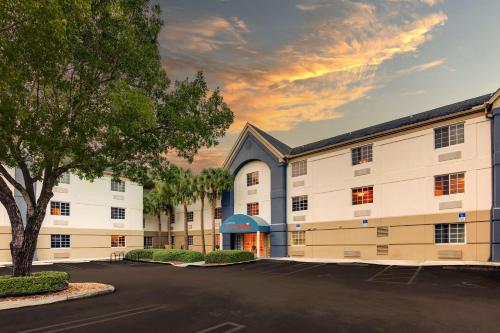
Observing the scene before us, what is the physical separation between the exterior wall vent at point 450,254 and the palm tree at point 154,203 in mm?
30904

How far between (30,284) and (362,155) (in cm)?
2400

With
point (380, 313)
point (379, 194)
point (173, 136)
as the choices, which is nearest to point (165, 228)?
point (379, 194)

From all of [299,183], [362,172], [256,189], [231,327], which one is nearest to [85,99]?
[231,327]

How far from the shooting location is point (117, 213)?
40.0 metres

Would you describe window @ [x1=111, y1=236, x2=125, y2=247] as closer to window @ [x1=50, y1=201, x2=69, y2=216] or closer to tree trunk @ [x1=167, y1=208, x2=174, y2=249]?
tree trunk @ [x1=167, y1=208, x2=174, y2=249]

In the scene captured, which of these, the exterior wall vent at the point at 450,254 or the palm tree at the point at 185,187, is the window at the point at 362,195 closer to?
the exterior wall vent at the point at 450,254

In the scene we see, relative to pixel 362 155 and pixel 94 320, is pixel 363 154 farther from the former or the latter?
pixel 94 320

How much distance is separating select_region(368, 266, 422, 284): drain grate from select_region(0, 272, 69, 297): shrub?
562 inches

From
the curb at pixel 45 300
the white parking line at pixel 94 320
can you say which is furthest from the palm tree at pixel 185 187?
the white parking line at pixel 94 320

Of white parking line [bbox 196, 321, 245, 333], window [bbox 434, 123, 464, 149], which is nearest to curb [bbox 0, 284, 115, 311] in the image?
white parking line [bbox 196, 321, 245, 333]

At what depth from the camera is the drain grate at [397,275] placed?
51.6 ft

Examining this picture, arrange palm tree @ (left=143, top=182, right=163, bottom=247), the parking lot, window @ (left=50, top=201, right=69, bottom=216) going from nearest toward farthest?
1. the parking lot
2. window @ (left=50, top=201, right=69, bottom=216)
3. palm tree @ (left=143, top=182, right=163, bottom=247)

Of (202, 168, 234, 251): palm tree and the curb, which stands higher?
(202, 168, 234, 251): palm tree

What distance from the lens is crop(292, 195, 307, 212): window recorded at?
102 ft
